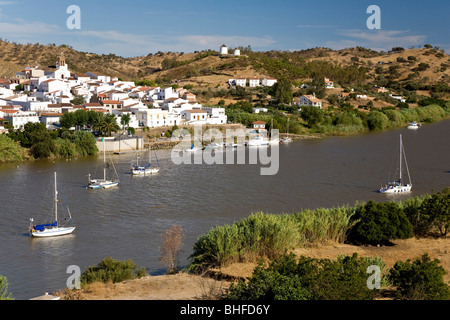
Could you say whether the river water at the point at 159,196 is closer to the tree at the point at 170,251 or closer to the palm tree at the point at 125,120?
the tree at the point at 170,251

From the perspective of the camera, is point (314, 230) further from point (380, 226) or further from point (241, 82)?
point (241, 82)

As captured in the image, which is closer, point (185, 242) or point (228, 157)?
point (185, 242)

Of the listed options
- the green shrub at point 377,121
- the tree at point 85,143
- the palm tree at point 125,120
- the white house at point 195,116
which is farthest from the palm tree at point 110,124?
the green shrub at point 377,121

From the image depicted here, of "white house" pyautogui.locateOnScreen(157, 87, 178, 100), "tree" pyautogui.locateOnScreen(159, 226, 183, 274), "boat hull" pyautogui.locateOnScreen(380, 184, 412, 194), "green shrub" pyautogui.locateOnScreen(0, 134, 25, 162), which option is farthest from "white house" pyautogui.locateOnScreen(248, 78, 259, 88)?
"tree" pyautogui.locateOnScreen(159, 226, 183, 274)

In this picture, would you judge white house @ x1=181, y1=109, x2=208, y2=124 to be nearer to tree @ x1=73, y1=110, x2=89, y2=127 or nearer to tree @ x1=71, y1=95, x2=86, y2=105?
tree @ x1=71, y1=95, x2=86, y2=105
